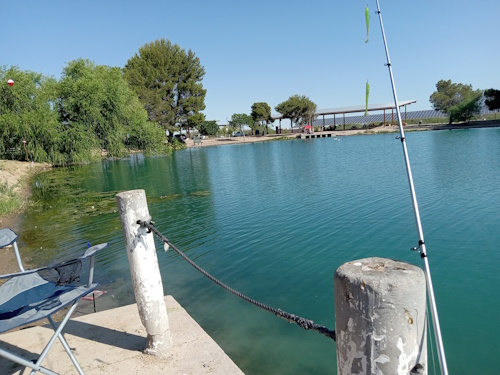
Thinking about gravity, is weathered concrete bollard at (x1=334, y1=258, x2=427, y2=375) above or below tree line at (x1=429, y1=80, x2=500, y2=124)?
below

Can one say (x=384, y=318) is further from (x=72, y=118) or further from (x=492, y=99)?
(x=492, y=99)

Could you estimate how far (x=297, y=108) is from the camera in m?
88.6


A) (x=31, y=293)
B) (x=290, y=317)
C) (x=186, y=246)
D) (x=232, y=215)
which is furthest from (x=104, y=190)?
(x=290, y=317)

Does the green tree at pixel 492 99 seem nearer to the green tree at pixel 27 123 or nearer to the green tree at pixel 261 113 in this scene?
the green tree at pixel 261 113

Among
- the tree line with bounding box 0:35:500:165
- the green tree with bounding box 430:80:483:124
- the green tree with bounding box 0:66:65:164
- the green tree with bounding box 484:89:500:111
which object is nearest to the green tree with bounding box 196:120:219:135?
the tree line with bounding box 0:35:500:165

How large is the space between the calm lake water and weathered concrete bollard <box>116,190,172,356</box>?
5.77 feet

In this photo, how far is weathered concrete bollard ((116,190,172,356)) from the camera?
10.8 ft

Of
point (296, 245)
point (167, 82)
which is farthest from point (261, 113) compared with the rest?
point (296, 245)

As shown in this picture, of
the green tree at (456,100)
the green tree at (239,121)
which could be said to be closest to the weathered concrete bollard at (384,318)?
the green tree at (456,100)

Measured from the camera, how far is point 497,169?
17.0 m

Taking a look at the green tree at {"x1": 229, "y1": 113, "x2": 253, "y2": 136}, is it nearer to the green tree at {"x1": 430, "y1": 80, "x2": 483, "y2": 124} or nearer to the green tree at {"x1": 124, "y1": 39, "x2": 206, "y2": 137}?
the green tree at {"x1": 124, "y1": 39, "x2": 206, "y2": 137}

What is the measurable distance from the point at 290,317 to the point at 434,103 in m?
96.9

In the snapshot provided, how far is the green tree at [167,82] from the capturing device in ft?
193

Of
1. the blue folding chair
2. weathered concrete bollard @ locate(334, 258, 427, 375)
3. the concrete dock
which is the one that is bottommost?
the concrete dock
